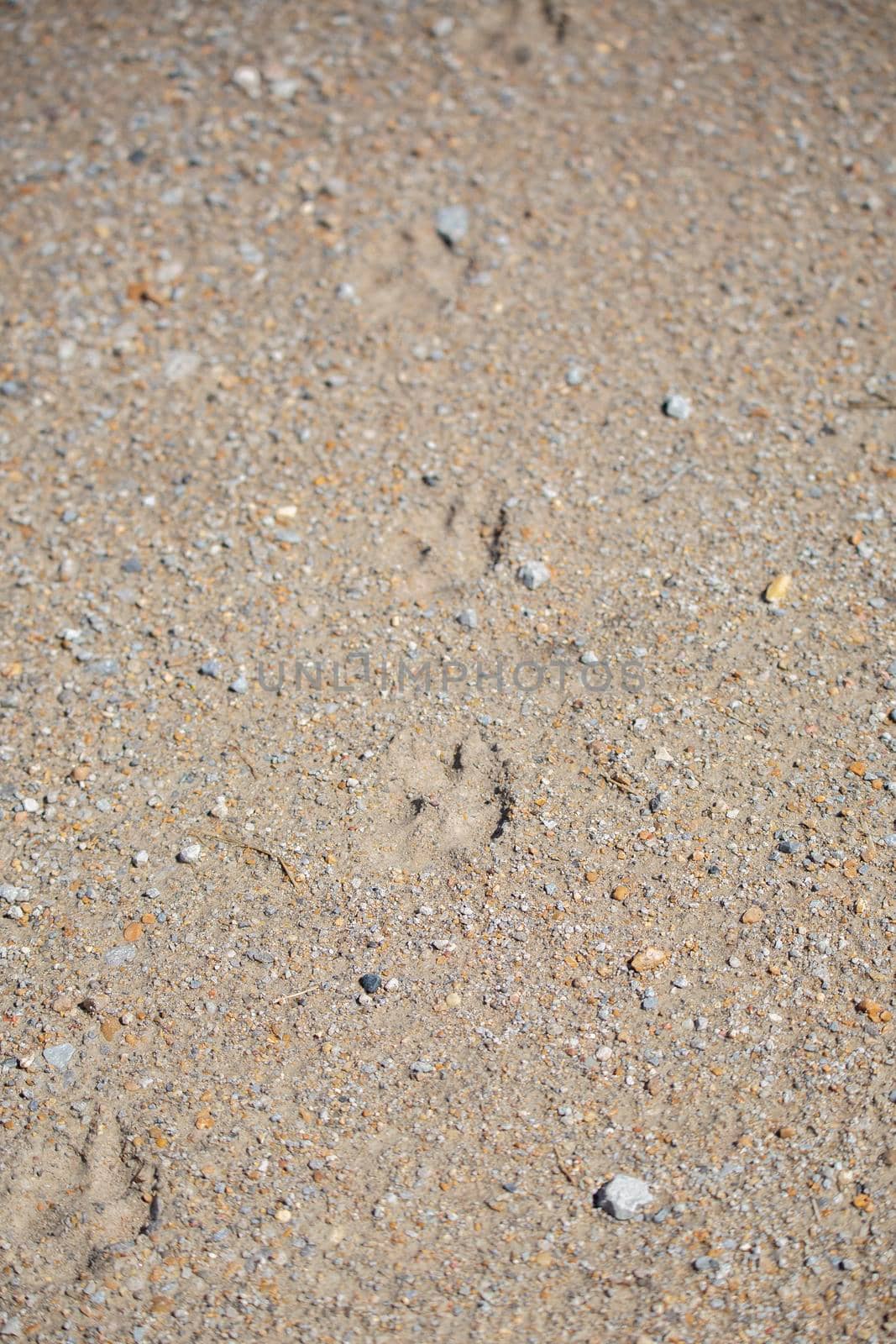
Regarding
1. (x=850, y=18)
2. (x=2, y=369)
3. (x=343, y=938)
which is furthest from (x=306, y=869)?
(x=850, y=18)

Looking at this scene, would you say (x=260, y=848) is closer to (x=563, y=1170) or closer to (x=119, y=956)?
(x=119, y=956)

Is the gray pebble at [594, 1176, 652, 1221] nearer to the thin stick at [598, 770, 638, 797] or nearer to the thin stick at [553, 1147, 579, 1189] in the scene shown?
the thin stick at [553, 1147, 579, 1189]

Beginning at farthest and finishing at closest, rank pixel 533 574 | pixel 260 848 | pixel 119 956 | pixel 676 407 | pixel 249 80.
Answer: pixel 249 80 → pixel 676 407 → pixel 533 574 → pixel 260 848 → pixel 119 956

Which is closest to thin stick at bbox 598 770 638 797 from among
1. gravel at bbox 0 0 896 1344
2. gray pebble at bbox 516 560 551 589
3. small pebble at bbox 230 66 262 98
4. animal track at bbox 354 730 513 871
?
gravel at bbox 0 0 896 1344

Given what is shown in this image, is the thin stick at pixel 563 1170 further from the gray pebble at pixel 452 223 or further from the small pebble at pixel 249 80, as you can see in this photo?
the small pebble at pixel 249 80

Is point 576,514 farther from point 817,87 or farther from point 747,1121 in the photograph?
point 817,87

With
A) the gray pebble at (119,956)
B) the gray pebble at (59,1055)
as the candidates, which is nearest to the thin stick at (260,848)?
the gray pebble at (119,956)

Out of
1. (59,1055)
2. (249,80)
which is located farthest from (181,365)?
(59,1055)

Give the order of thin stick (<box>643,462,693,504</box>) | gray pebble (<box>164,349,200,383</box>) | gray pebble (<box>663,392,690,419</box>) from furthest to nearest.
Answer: gray pebble (<box>164,349,200,383</box>), gray pebble (<box>663,392,690,419</box>), thin stick (<box>643,462,693,504</box>)
